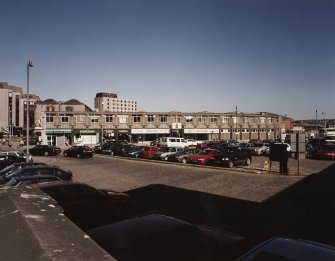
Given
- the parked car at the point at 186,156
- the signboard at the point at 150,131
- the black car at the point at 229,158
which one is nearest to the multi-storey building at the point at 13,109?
the signboard at the point at 150,131

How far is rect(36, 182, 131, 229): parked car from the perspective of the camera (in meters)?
8.88

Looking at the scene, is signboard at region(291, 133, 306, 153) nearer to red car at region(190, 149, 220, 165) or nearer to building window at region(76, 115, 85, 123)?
red car at region(190, 149, 220, 165)

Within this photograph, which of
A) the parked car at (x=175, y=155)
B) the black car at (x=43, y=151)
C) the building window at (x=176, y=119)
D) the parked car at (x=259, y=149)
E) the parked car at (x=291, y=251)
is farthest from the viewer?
the building window at (x=176, y=119)

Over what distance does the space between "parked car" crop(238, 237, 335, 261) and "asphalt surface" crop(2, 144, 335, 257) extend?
1.92 metres

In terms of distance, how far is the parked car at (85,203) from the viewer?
888cm

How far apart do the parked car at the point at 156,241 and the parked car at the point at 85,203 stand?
3.95 metres

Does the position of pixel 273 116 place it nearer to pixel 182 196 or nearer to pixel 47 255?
pixel 182 196

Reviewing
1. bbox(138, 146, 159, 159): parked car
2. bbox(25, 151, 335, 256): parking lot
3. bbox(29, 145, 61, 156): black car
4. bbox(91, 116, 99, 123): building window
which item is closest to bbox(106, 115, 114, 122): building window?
→ bbox(91, 116, 99, 123): building window

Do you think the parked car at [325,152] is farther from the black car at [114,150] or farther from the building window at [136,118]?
the building window at [136,118]

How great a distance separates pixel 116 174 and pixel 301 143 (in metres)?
12.4

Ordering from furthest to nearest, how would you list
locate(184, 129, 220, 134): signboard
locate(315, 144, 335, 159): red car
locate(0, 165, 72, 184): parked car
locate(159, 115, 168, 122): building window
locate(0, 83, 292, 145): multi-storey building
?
locate(184, 129, 220, 134): signboard
locate(159, 115, 168, 122): building window
locate(0, 83, 292, 145): multi-storey building
locate(315, 144, 335, 159): red car
locate(0, 165, 72, 184): parked car

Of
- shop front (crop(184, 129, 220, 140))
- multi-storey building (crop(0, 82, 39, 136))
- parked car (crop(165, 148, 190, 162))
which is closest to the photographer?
parked car (crop(165, 148, 190, 162))

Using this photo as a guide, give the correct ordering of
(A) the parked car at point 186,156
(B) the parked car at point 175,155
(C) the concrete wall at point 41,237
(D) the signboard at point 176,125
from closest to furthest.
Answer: (C) the concrete wall at point 41,237, (A) the parked car at point 186,156, (B) the parked car at point 175,155, (D) the signboard at point 176,125

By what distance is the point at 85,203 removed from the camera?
30.3 ft
